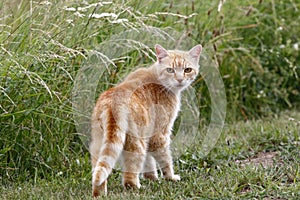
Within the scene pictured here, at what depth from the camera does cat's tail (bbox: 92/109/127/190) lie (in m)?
3.99

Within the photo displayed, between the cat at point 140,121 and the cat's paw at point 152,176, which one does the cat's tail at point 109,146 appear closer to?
the cat at point 140,121

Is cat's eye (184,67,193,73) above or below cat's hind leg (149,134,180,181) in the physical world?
above

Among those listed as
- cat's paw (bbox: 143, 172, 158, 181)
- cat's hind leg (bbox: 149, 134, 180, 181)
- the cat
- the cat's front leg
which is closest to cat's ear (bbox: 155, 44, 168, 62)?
the cat

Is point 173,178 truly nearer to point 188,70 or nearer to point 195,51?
point 188,70

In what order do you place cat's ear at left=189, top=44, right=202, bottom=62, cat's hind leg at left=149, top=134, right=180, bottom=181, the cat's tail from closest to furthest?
the cat's tail, cat's hind leg at left=149, top=134, right=180, bottom=181, cat's ear at left=189, top=44, right=202, bottom=62

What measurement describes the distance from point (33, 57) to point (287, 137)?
7.71 feet

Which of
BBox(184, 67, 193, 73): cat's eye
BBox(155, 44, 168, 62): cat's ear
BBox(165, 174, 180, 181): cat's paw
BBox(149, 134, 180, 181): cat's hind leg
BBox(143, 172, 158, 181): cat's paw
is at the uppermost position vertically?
BBox(155, 44, 168, 62): cat's ear

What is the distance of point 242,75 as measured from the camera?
752 cm

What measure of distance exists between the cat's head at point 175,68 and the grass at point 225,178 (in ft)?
2.28

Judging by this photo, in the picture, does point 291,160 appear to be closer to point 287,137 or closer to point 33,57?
point 287,137

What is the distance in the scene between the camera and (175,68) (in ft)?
15.5

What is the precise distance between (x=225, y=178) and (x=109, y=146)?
924 millimetres

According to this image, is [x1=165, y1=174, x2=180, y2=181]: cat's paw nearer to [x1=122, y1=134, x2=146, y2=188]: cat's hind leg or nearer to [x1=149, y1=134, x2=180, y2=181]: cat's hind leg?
[x1=149, y1=134, x2=180, y2=181]: cat's hind leg

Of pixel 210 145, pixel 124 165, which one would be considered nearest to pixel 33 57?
pixel 124 165
